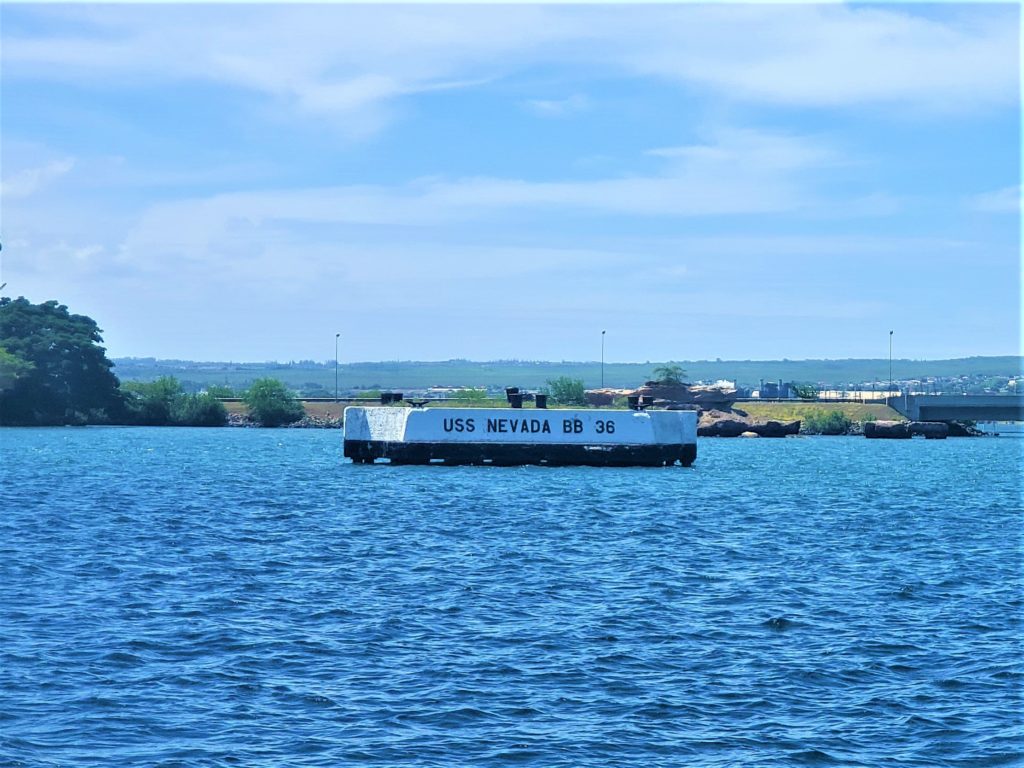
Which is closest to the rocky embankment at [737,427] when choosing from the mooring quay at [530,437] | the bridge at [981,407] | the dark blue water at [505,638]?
the bridge at [981,407]

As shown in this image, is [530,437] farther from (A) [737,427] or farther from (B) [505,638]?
(A) [737,427]

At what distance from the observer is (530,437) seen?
90688mm

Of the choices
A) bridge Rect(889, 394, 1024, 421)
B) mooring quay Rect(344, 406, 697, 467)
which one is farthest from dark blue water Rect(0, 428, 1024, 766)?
bridge Rect(889, 394, 1024, 421)

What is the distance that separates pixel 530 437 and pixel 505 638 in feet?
214

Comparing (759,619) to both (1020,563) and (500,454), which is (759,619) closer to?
(1020,563)

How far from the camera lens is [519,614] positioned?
2822cm

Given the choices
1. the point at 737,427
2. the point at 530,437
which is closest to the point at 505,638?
the point at 530,437

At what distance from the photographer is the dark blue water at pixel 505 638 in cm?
1859

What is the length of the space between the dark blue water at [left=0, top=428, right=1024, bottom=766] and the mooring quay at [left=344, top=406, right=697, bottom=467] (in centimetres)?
3441

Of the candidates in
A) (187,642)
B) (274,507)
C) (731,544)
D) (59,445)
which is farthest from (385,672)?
(59,445)

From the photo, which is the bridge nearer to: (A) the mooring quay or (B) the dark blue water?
(A) the mooring quay

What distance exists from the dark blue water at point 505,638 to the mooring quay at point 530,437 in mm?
34414

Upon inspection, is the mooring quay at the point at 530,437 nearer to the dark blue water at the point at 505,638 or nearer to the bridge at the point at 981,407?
the dark blue water at the point at 505,638

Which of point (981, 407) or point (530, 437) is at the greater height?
point (981, 407)
